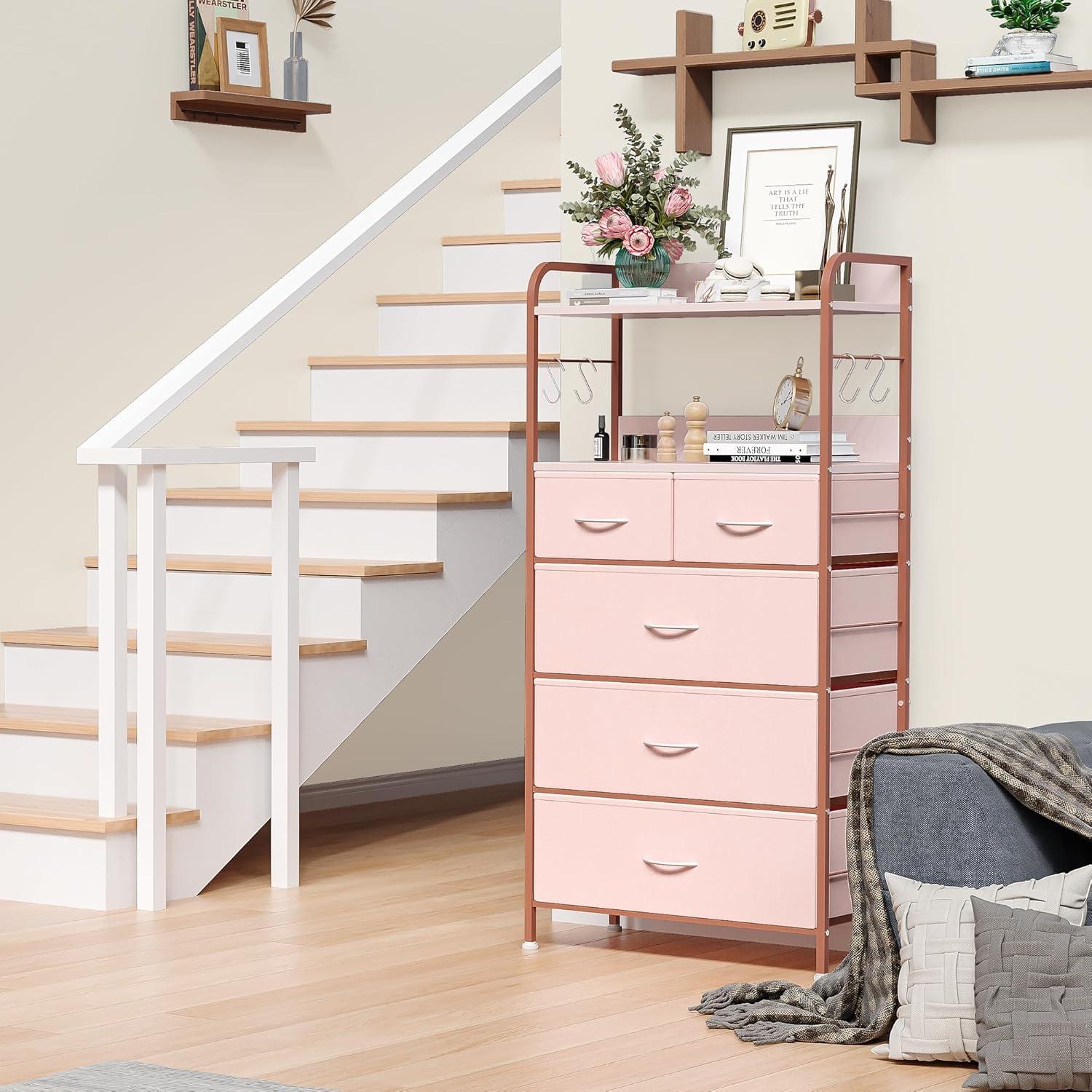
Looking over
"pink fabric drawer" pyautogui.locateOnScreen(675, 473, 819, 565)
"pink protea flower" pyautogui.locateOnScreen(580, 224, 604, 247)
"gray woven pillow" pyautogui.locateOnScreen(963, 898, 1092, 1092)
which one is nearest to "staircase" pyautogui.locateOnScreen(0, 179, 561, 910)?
"pink protea flower" pyautogui.locateOnScreen(580, 224, 604, 247)

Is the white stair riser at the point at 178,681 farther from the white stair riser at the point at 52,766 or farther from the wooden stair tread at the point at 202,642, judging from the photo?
the white stair riser at the point at 52,766

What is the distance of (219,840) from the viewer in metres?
4.48

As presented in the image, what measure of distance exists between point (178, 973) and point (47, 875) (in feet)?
2.40

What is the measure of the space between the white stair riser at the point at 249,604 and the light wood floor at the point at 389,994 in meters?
0.57

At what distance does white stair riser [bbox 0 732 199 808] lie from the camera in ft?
15.0

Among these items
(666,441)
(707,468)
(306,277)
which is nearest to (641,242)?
(666,441)

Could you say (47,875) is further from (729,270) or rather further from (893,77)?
(893,77)

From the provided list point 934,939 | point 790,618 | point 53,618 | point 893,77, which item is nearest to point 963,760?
point 934,939

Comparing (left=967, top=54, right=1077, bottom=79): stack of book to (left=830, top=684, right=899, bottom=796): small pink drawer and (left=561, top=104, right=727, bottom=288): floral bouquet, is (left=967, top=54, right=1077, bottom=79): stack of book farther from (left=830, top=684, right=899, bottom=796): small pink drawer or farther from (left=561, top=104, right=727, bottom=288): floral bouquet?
(left=830, top=684, right=899, bottom=796): small pink drawer

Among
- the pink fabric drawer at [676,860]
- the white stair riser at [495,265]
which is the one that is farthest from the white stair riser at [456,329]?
the pink fabric drawer at [676,860]

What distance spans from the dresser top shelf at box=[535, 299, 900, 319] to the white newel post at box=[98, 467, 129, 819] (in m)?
0.99

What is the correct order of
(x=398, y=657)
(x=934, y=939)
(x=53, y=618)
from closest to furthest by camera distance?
1. (x=934, y=939)
2. (x=398, y=657)
3. (x=53, y=618)

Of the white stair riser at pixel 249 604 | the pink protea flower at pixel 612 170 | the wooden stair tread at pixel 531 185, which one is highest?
the wooden stair tread at pixel 531 185

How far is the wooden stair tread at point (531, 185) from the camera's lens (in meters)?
5.84
